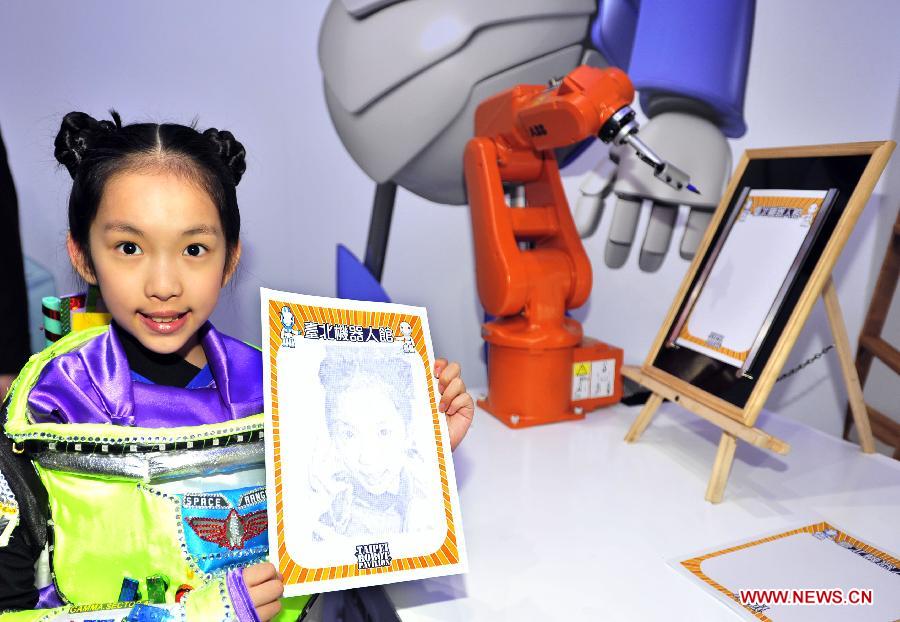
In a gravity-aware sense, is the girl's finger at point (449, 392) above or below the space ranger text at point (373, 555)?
above

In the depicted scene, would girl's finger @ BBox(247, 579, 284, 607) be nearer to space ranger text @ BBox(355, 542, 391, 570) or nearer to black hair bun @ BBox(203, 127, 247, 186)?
space ranger text @ BBox(355, 542, 391, 570)

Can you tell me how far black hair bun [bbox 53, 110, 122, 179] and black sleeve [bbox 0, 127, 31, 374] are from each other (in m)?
0.66

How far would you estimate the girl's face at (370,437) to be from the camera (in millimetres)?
685

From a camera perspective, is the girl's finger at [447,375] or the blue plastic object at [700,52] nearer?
the girl's finger at [447,375]

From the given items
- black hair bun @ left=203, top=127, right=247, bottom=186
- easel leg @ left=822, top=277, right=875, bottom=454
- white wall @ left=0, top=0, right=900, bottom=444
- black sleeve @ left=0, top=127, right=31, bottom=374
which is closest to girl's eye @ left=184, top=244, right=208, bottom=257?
black hair bun @ left=203, top=127, right=247, bottom=186

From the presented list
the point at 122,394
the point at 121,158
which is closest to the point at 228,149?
the point at 121,158

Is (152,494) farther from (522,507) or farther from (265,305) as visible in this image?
(522,507)

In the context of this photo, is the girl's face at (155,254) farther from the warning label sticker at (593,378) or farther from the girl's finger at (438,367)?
the warning label sticker at (593,378)

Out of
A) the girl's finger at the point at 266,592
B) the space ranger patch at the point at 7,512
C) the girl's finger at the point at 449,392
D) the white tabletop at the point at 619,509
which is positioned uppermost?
the girl's finger at the point at 449,392

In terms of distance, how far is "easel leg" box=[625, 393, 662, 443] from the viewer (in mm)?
1196

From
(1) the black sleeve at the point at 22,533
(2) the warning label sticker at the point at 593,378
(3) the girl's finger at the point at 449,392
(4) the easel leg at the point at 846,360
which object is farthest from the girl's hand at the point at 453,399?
(4) the easel leg at the point at 846,360

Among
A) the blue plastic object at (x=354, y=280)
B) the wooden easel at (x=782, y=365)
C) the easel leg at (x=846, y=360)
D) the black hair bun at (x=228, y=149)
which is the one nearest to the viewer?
the black hair bun at (x=228, y=149)

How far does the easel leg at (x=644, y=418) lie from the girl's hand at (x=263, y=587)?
0.80 metres

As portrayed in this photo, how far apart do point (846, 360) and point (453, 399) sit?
2.54 ft
